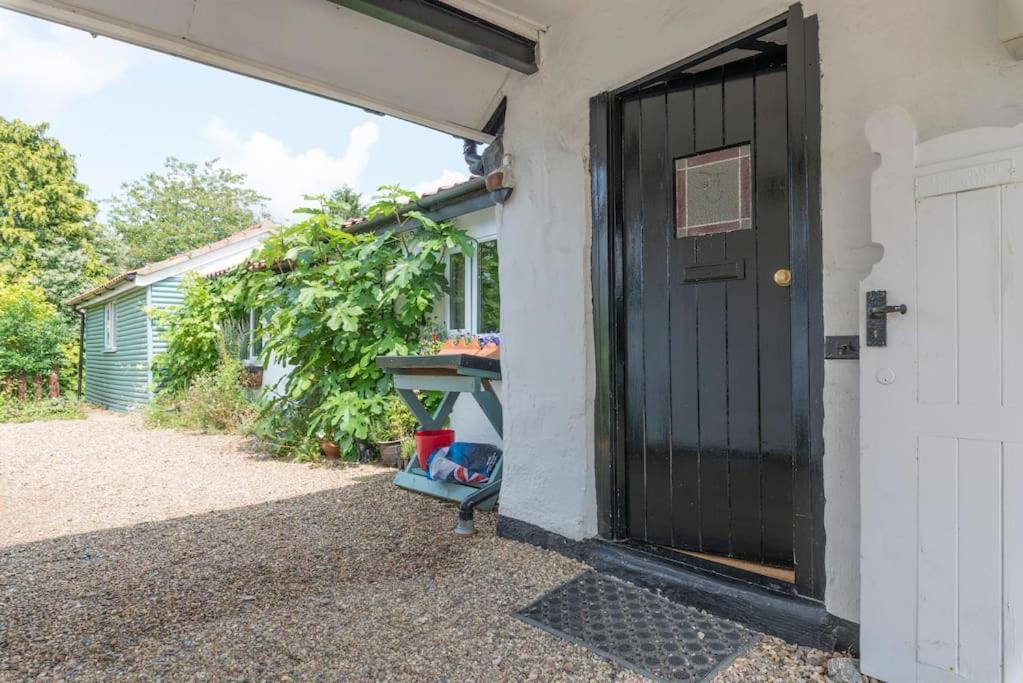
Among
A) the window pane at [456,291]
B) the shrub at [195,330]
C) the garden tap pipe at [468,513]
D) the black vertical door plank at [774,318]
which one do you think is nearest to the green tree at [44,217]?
the shrub at [195,330]

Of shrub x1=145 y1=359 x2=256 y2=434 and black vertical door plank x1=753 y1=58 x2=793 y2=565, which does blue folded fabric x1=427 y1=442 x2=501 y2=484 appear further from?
shrub x1=145 y1=359 x2=256 y2=434

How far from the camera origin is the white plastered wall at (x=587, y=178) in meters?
1.77

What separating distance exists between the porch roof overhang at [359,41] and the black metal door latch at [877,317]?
2029mm

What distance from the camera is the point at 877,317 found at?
1807 mm

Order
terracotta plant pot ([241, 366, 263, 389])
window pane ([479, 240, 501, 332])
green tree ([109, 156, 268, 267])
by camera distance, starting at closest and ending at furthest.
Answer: window pane ([479, 240, 501, 332])
terracotta plant pot ([241, 366, 263, 389])
green tree ([109, 156, 268, 267])

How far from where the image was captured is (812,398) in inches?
79.8

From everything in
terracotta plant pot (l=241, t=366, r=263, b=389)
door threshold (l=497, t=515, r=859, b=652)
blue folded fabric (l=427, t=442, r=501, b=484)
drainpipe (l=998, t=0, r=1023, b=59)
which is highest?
drainpipe (l=998, t=0, r=1023, b=59)

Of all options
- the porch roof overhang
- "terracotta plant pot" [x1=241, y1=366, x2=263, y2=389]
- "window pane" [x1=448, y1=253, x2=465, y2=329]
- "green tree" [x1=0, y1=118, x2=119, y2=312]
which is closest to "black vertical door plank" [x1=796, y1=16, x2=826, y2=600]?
the porch roof overhang

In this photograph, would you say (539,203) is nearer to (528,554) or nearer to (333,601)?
(528,554)

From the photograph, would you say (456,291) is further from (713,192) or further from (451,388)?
(713,192)

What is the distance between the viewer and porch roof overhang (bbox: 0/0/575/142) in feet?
8.29

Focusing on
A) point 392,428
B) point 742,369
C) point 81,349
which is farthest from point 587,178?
point 81,349

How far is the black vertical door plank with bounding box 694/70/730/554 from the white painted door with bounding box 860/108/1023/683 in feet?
2.17

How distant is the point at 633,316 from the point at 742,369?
1.83 ft
